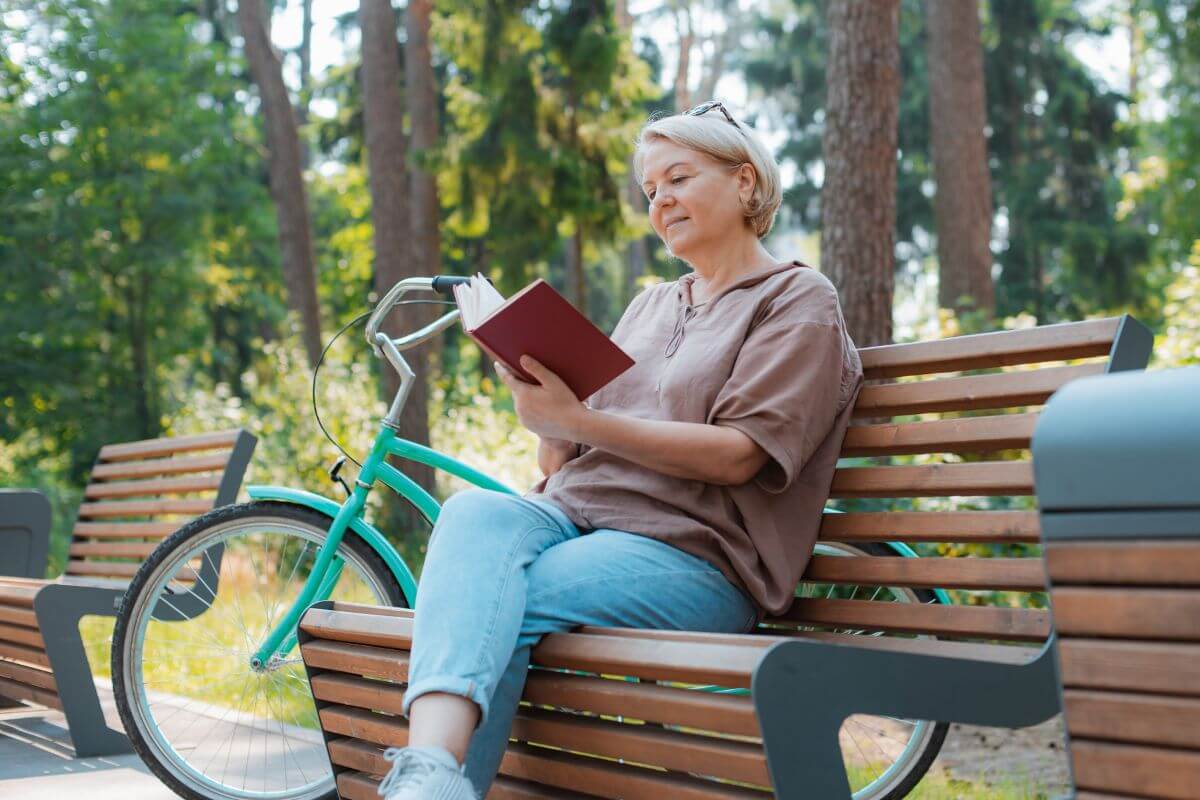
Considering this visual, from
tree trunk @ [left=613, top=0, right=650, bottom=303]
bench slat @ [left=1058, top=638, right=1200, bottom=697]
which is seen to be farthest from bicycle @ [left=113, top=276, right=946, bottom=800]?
tree trunk @ [left=613, top=0, right=650, bottom=303]

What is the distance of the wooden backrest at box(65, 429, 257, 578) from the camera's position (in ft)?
14.7

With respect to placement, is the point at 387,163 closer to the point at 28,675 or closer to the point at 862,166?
the point at 862,166

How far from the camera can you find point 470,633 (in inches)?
85.4

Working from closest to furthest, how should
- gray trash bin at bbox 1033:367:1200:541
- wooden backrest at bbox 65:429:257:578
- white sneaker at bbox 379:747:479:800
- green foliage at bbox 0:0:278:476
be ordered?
gray trash bin at bbox 1033:367:1200:541, white sneaker at bbox 379:747:479:800, wooden backrest at bbox 65:429:257:578, green foliage at bbox 0:0:278:476

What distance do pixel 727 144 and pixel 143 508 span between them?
296 cm

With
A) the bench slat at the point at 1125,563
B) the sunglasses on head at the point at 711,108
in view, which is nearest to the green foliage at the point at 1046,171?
the sunglasses on head at the point at 711,108

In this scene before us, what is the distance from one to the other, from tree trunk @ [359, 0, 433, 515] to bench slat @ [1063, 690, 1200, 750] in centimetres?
964

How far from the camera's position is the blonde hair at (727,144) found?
2.82 m

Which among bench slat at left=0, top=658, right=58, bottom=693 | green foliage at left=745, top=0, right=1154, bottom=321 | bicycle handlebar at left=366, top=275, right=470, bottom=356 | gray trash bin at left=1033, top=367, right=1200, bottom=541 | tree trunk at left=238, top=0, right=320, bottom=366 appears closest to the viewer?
gray trash bin at left=1033, top=367, right=1200, bottom=541

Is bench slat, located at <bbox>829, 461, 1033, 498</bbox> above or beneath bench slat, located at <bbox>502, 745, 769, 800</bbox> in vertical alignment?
above

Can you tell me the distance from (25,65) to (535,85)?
6.57 meters

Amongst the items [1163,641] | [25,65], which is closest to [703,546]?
[1163,641]

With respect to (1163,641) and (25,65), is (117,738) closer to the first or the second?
(1163,641)

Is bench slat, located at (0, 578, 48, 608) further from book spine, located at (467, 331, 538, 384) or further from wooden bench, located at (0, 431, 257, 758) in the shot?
book spine, located at (467, 331, 538, 384)
